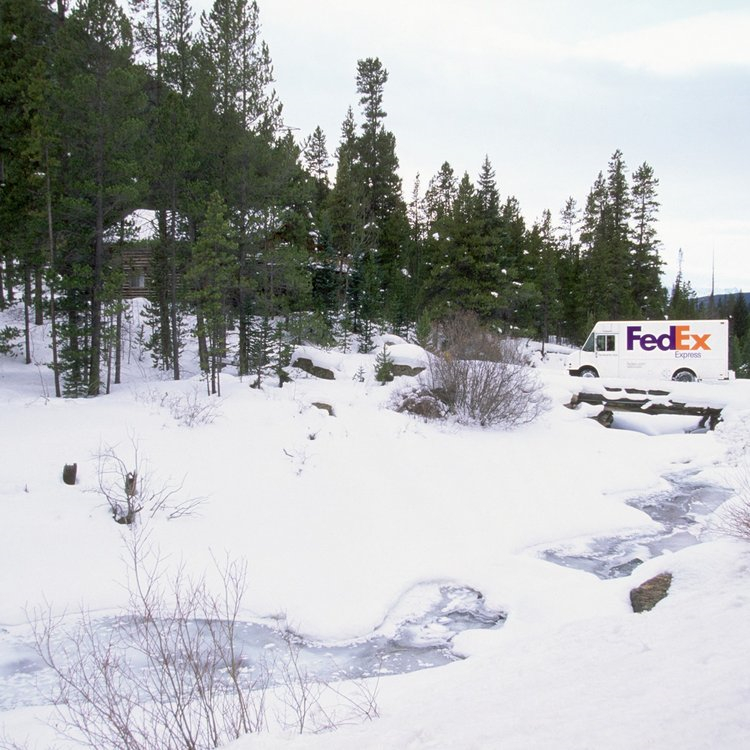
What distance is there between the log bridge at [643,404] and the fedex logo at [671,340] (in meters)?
4.39

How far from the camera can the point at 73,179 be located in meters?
17.0

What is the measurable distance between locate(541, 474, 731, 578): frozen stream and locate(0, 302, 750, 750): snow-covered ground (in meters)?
0.33

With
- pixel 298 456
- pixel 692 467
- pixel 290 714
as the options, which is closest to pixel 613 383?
pixel 692 467

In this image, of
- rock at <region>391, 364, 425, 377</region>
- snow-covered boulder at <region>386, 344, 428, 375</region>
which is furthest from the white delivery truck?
rock at <region>391, 364, 425, 377</region>

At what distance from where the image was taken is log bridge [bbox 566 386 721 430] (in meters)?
20.5

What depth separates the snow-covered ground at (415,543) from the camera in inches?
141

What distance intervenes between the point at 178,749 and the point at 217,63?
2204 cm

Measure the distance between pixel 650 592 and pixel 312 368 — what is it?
625 inches

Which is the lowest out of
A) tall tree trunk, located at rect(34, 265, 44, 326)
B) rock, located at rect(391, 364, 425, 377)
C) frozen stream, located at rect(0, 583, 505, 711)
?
frozen stream, located at rect(0, 583, 505, 711)

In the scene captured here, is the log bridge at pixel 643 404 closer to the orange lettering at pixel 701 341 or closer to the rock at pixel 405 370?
the orange lettering at pixel 701 341

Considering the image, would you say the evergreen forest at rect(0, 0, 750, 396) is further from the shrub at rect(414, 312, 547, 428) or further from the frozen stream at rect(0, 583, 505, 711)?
the frozen stream at rect(0, 583, 505, 711)

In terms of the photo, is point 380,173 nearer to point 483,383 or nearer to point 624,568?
point 483,383

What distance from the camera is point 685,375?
25766 mm

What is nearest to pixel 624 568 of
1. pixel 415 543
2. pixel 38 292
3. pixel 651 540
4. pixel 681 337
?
pixel 651 540
